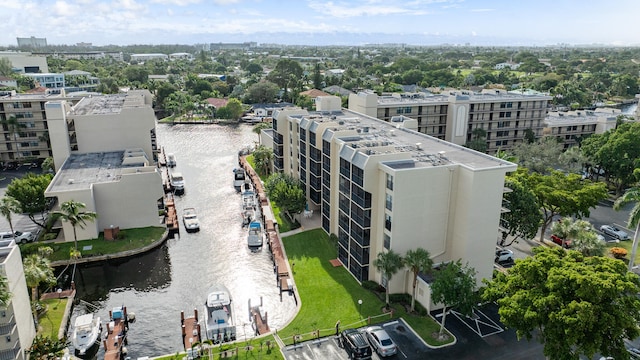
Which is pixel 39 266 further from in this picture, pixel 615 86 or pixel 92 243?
pixel 615 86

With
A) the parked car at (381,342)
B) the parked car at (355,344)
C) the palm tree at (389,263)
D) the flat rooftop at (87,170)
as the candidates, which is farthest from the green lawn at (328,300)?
the flat rooftop at (87,170)

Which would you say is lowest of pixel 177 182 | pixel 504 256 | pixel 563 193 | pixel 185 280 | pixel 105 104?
pixel 185 280

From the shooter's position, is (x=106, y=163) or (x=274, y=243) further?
(x=106, y=163)

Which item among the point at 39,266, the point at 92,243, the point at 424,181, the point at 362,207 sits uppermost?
the point at 424,181

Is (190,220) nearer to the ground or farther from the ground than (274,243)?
farther from the ground

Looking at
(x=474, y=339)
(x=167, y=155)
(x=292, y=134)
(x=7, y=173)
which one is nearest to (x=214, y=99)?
(x=167, y=155)

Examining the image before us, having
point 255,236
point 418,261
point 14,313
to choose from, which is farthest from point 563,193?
point 14,313

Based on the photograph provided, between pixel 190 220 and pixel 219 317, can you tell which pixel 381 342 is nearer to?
pixel 219 317
